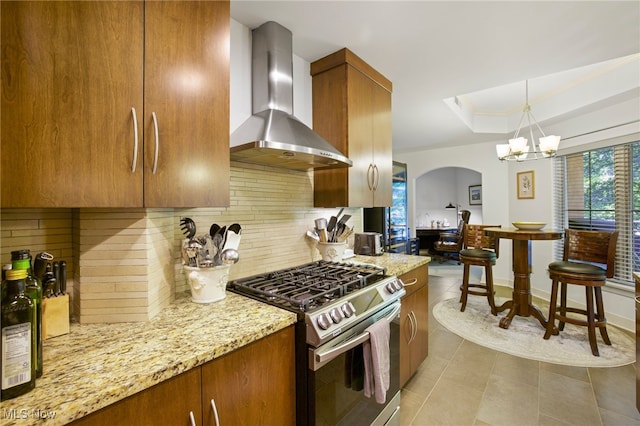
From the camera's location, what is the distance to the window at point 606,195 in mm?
2994

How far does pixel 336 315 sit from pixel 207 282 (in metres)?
0.59

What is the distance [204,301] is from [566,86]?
4.50 m

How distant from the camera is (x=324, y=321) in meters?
1.11

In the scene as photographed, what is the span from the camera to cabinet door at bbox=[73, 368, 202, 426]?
0.66 m

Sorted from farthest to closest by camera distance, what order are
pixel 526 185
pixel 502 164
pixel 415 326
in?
1. pixel 502 164
2. pixel 526 185
3. pixel 415 326

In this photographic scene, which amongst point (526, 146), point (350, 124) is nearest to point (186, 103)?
point (350, 124)

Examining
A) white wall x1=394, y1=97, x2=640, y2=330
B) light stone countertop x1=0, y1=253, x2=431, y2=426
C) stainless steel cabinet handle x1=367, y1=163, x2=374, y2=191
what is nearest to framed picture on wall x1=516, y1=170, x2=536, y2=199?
white wall x1=394, y1=97, x2=640, y2=330

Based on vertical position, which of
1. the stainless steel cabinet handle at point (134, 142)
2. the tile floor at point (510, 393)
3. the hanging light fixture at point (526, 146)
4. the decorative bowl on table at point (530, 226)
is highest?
the hanging light fixture at point (526, 146)

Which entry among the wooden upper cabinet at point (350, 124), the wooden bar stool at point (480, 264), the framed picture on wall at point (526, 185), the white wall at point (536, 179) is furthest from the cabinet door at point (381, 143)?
the framed picture on wall at point (526, 185)

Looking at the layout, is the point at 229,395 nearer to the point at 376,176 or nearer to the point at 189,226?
the point at 189,226

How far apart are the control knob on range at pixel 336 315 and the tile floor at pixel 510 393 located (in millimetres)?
1107

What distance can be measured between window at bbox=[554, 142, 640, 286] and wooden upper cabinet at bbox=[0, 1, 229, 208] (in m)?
4.25

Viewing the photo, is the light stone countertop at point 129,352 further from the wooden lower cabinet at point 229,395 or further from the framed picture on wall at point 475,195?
the framed picture on wall at point 475,195

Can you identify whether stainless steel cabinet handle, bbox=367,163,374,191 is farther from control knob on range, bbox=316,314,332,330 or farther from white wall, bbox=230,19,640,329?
control knob on range, bbox=316,314,332,330
